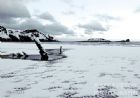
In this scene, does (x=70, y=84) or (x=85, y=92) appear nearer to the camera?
(x=85, y=92)

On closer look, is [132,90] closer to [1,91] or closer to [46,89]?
[46,89]

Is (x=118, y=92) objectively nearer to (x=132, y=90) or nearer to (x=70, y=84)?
(x=132, y=90)

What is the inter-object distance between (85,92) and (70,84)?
1.34 meters

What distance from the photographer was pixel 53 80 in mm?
9711

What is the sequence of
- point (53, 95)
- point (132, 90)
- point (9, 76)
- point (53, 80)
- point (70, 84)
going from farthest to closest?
point (9, 76) → point (53, 80) → point (70, 84) → point (132, 90) → point (53, 95)

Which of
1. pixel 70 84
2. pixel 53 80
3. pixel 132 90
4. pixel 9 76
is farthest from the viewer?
pixel 9 76

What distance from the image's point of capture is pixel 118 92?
298 inches

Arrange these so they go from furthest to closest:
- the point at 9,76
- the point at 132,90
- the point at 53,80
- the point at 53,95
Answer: the point at 9,76, the point at 53,80, the point at 132,90, the point at 53,95

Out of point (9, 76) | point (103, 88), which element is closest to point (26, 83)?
point (9, 76)

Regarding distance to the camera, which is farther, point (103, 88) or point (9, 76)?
point (9, 76)

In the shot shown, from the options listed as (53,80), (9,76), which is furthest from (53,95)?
A: (9,76)

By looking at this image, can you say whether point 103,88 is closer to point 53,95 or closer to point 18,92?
point 53,95

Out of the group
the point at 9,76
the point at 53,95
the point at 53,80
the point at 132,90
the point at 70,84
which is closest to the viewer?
the point at 53,95

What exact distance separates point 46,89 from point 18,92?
92cm
